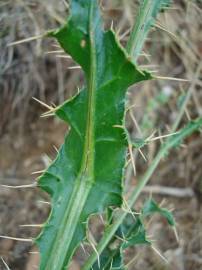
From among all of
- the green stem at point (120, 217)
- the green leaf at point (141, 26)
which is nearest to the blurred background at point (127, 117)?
the green stem at point (120, 217)

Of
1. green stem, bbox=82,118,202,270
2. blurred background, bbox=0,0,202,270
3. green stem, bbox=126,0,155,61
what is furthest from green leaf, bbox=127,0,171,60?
blurred background, bbox=0,0,202,270

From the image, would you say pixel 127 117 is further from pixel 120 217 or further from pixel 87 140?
pixel 87 140

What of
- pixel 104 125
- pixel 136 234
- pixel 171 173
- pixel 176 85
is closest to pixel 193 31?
pixel 176 85

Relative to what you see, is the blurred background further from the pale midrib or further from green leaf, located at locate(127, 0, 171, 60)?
green leaf, located at locate(127, 0, 171, 60)

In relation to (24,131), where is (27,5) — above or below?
above

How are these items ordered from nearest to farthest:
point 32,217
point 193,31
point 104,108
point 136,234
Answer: point 104,108, point 136,234, point 32,217, point 193,31

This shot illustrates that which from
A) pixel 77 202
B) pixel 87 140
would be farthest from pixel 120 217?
pixel 87 140

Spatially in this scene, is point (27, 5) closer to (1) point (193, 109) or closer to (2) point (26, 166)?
(2) point (26, 166)

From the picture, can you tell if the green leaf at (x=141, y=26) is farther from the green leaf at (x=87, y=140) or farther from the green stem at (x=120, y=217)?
the green stem at (x=120, y=217)
